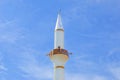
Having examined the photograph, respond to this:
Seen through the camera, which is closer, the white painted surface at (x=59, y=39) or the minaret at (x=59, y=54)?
the minaret at (x=59, y=54)

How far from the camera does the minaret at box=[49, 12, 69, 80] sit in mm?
39656

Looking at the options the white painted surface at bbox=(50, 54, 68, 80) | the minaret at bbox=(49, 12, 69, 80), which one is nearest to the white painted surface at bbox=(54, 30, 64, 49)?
the minaret at bbox=(49, 12, 69, 80)

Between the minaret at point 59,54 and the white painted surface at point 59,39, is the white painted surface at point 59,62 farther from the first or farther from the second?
the white painted surface at point 59,39

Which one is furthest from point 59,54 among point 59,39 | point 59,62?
point 59,39

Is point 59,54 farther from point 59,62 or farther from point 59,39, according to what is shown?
point 59,39

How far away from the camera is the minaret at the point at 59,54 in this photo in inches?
1561

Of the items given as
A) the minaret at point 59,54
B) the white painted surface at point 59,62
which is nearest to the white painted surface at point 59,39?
the minaret at point 59,54

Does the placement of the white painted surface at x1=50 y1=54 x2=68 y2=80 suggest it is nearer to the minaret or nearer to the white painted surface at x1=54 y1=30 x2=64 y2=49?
the minaret

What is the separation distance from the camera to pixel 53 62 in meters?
40.9

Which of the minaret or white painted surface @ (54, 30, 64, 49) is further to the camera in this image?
white painted surface @ (54, 30, 64, 49)

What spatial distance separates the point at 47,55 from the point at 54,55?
58.9 inches

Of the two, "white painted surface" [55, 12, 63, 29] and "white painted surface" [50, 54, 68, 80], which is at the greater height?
"white painted surface" [55, 12, 63, 29]

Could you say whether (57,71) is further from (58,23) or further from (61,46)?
(58,23)

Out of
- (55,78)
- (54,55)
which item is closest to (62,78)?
(55,78)
